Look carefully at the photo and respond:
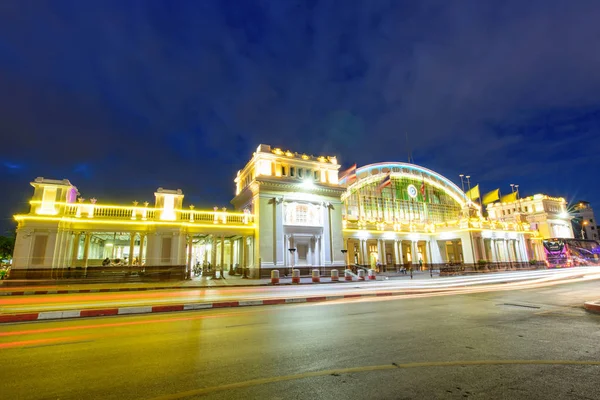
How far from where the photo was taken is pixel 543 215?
7431 centimetres

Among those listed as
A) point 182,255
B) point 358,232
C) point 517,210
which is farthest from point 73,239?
point 517,210

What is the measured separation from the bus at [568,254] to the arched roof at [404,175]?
19.8m

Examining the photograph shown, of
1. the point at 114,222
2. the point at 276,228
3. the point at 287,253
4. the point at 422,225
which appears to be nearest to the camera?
the point at 114,222

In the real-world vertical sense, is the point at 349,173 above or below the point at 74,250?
above

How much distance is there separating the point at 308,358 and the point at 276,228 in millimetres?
30434

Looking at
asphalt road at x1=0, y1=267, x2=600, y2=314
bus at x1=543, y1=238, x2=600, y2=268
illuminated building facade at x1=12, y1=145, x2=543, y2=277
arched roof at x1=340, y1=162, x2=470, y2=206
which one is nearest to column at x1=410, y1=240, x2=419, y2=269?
illuminated building facade at x1=12, y1=145, x2=543, y2=277

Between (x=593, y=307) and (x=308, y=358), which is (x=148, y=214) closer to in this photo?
(x=308, y=358)

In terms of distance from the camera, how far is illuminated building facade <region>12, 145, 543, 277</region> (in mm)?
28953

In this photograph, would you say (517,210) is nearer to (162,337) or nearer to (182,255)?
(182,255)

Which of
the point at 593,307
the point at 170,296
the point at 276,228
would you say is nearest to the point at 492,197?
the point at 276,228

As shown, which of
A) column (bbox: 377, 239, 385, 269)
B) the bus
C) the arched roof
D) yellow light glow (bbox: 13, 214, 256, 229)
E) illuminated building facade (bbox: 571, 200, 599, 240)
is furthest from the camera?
illuminated building facade (bbox: 571, 200, 599, 240)

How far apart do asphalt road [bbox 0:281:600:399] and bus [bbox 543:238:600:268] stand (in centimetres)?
6773

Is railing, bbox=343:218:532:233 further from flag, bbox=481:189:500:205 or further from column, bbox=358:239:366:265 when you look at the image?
flag, bbox=481:189:500:205

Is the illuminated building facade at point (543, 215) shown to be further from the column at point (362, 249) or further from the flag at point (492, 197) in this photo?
the column at point (362, 249)
